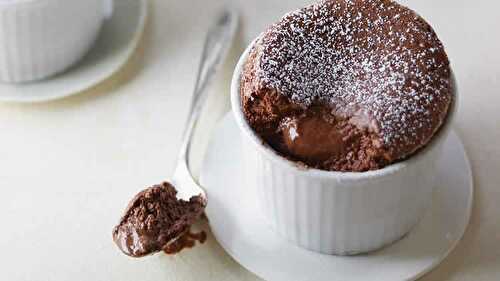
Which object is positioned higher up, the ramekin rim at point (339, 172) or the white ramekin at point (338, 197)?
the ramekin rim at point (339, 172)

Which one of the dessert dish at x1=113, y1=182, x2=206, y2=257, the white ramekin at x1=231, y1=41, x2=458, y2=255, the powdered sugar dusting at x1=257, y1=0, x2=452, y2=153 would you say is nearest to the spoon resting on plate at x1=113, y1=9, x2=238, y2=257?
the dessert dish at x1=113, y1=182, x2=206, y2=257

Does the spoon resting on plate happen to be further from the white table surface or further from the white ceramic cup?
the white ceramic cup

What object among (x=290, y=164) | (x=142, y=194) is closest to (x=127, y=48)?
(x=142, y=194)

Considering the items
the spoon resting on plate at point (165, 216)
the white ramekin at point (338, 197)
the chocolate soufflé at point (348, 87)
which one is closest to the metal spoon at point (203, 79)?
the spoon resting on plate at point (165, 216)

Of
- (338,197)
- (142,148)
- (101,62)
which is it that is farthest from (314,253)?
(101,62)

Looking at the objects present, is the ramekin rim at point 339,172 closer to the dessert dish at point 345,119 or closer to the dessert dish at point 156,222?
the dessert dish at point 345,119

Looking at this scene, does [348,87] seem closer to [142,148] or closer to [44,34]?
[142,148]
